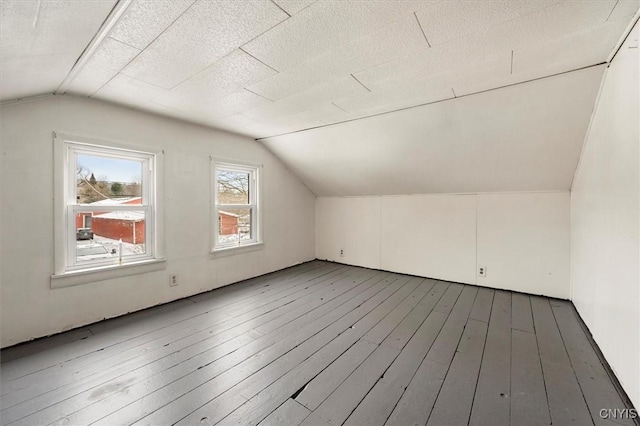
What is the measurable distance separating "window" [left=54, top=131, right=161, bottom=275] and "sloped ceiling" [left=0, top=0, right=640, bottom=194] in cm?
54

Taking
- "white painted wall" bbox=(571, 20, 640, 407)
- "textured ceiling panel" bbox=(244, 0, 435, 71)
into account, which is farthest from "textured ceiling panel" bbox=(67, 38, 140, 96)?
"white painted wall" bbox=(571, 20, 640, 407)

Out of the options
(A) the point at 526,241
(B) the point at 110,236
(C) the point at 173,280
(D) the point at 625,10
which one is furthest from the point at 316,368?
(A) the point at 526,241

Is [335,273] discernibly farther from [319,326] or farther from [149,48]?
[149,48]

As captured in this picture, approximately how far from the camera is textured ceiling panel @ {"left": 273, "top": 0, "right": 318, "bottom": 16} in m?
1.23

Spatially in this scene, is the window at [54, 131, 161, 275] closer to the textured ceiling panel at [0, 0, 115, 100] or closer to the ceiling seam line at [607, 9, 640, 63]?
the textured ceiling panel at [0, 0, 115, 100]

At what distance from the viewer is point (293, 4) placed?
1249 mm

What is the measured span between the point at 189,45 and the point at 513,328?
3.38 metres

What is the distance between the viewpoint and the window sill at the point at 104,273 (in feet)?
7.48

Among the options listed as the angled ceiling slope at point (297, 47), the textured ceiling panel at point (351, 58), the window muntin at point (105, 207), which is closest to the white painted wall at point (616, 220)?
the angled ceiling slope at point (297, 47)

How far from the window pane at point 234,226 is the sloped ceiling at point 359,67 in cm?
120

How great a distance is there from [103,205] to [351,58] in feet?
8.71

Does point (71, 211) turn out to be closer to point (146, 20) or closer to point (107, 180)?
point (107, 180)

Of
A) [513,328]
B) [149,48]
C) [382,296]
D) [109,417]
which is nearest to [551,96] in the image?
[513,328]

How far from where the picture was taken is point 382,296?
326cm
